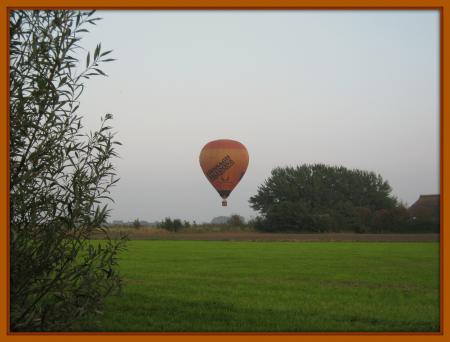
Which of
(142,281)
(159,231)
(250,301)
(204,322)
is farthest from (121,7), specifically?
(159,231)

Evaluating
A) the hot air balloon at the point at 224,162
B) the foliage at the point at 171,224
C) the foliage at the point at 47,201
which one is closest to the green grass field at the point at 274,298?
the foliage at the point at 47,201

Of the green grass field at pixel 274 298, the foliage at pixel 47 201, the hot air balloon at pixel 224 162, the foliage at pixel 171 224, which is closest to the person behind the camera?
the foliage at pixel 47 201

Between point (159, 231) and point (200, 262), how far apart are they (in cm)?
4342

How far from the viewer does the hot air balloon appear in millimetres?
54119

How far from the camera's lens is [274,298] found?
18.0 m

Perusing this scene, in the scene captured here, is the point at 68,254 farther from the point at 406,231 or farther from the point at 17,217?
the point at 406,231

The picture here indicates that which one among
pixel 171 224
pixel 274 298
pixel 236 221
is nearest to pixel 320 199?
pixel 236 221

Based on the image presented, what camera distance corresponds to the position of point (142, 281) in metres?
22.7

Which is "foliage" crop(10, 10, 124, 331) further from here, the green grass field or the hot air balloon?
the hot air balloon

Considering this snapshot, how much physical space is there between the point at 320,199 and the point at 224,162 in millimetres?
34491

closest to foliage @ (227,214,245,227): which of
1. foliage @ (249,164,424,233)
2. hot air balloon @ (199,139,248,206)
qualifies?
foliage @ (249,164,424,233)

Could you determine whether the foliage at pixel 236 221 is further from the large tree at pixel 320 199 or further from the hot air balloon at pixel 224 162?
the hot air balloon at pixel 224 162

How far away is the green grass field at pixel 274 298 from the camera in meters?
14.0

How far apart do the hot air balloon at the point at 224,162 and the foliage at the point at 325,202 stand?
88.0ft
